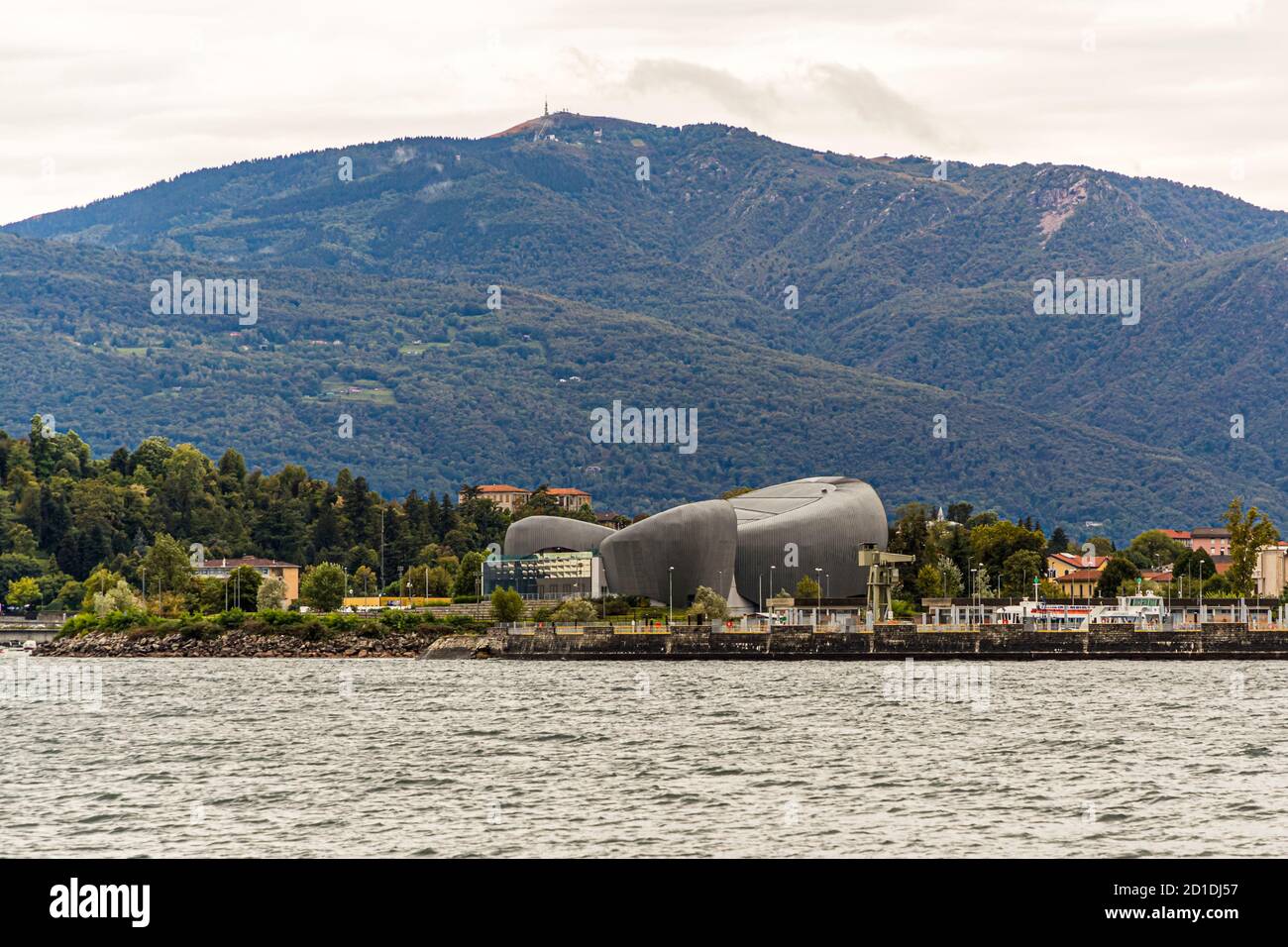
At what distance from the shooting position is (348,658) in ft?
397

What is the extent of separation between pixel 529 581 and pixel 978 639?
57294mm

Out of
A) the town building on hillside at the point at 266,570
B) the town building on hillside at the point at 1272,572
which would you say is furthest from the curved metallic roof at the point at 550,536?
the town building on hillside at the point at 1272,572

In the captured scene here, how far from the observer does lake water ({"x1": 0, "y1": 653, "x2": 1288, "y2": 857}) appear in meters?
35.9

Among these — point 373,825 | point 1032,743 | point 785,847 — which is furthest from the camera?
point 1032,743

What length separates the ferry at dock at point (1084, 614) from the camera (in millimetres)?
119000

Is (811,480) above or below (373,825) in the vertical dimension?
above

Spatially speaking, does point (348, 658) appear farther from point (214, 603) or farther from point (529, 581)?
point (529, 581)

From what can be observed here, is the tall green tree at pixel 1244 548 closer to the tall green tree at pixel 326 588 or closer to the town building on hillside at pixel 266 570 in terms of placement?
the tall green tree at pixel 326 588

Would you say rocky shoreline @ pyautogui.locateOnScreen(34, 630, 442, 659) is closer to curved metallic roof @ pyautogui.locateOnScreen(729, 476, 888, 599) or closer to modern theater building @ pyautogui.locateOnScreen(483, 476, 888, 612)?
modern theater building @ pyautogui.locateOnScreen(483, 476, 888, 612)

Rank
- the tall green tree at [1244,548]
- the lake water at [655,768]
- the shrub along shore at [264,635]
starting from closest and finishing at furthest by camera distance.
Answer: the lake water at [655,768] < the shrub along shore at [264,635] < the tall green tree at [1244,548]

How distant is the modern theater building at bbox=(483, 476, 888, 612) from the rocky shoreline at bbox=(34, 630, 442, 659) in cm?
2980

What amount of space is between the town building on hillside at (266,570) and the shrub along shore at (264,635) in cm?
3343
